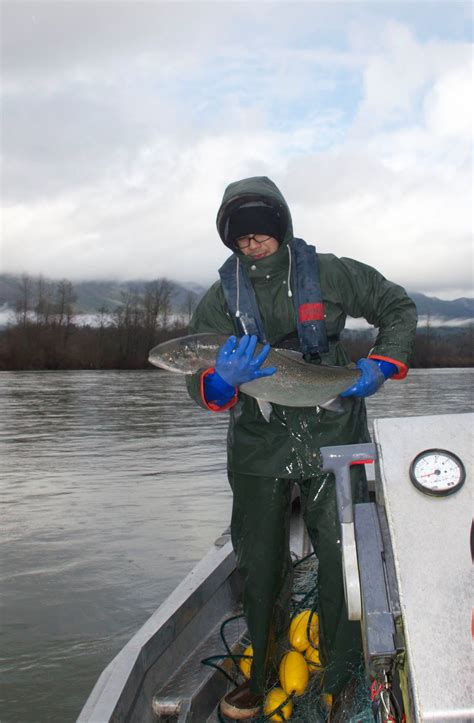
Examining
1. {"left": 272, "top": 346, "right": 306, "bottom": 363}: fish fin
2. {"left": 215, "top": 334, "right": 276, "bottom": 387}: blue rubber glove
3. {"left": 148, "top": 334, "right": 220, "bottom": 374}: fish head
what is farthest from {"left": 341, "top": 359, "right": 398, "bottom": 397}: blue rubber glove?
{"left": 148, "top": 334, "right": 220, "bottom": 374}: fish head

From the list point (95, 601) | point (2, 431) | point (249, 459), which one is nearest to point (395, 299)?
point (249, 459)

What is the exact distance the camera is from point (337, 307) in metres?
3.53

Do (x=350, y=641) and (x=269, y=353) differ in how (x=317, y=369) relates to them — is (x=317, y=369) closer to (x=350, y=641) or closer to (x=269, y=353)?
(x=269, y=353)

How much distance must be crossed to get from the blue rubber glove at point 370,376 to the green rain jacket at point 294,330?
4cm

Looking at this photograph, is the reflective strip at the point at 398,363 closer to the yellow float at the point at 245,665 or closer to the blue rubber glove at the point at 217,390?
the blue rubber glove at the point at 217,390

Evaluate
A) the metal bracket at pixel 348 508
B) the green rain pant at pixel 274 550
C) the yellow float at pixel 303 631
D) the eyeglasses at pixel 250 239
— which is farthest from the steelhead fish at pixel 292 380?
the yellow float at pixel 303 631

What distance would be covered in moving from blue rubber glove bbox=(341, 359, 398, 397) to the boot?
1446 mm

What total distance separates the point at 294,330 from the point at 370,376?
44 centimetres

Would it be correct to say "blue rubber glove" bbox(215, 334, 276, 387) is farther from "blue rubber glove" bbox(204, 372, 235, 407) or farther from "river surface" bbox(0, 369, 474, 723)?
"river surface" bbox(0, 369, 474, 723)

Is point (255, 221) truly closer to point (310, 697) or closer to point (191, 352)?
point (191, 352)

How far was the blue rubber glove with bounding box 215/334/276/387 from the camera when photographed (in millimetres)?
3303

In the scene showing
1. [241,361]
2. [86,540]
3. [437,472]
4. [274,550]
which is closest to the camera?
[437,472]

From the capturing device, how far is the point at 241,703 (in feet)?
11.0

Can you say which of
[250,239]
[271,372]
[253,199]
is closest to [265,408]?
[271,372]
